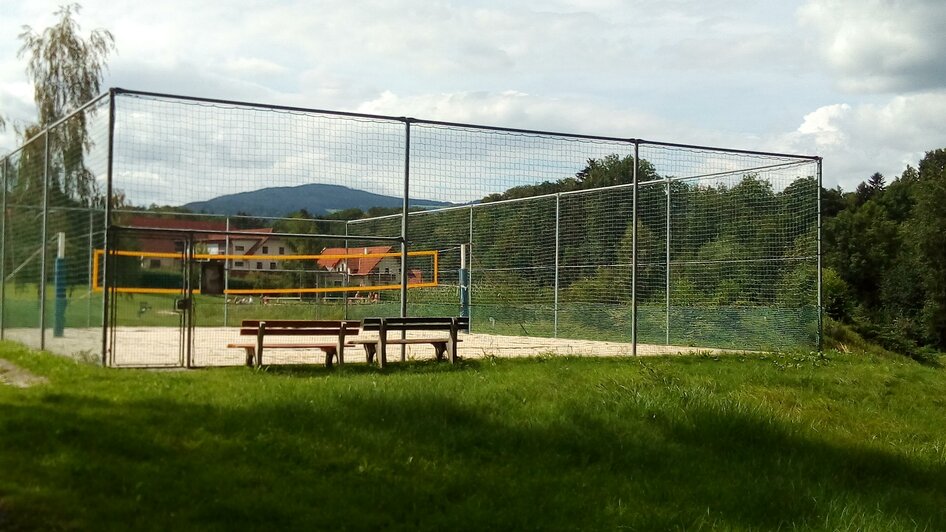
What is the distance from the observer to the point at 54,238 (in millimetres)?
12703

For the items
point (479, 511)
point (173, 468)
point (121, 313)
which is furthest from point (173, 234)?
point (479, 511)

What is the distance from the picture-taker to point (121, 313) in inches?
426

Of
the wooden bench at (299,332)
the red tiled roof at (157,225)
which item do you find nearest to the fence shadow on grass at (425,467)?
the wooden bench at (299,332)

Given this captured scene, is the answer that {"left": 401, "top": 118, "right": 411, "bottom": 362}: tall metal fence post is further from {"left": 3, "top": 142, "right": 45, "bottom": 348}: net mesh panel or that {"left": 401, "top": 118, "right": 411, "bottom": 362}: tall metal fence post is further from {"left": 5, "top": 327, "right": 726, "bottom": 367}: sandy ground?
{"left": 3, "top": 142, "right": 45, "bottom": 348}: net mesh panel

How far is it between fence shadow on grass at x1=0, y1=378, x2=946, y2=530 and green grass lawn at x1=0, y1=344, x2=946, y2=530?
0.02 m

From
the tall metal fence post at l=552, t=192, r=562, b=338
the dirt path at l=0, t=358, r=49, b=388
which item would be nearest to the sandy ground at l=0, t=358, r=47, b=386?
the dirt path at l=0, t=358, r=49, b=388

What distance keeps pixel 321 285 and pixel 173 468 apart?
14.4m

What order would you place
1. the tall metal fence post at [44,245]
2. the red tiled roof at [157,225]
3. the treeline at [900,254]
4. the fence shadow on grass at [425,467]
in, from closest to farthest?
the fence shadow on grass at [425,467], the red tiled roof at [157,225], the tall metal fence post at [44,245], the treeline at [900,254]

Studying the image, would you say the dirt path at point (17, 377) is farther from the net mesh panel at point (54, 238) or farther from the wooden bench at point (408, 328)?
the wooden bench at point (408, 328)

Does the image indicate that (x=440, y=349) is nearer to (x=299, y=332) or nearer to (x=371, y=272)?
(x=299, y=332)

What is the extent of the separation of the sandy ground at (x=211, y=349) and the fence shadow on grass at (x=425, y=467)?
293cm

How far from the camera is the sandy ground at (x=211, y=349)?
10.9m

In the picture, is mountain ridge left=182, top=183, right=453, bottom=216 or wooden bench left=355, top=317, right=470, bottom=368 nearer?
wooden bench left=355, top=317, right=470, bottom=368

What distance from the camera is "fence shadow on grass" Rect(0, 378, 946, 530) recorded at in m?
5.53
